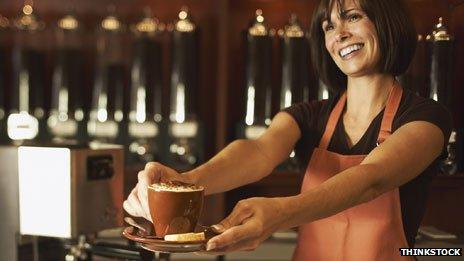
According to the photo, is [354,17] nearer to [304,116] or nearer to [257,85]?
[304,116]

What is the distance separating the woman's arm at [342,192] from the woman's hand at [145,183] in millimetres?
202

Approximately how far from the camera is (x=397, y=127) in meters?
1.22

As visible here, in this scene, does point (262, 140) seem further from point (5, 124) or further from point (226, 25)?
point (5, 124)

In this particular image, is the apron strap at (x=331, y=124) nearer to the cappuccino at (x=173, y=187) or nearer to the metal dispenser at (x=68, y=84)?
the cappuccino at (x=173, y=187)

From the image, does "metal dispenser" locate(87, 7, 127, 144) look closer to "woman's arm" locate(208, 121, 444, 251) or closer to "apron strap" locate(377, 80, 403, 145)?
"apron strap" locate(377, 80, 403, 145)

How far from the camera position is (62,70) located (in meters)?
2.55

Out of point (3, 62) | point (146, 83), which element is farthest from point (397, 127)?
point (3, 62)

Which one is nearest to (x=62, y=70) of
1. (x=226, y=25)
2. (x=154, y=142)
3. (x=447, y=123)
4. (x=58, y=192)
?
(x=154, y=142)

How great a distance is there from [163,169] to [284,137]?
33 centimetres

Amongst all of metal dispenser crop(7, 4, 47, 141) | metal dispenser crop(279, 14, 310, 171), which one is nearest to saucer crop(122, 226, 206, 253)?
metal dispenser crop(279, 14, 310, 171)

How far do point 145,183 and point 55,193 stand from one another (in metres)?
0.42

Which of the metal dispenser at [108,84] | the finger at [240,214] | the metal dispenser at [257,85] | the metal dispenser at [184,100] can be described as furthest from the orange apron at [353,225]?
the metal dispenser at [108,84]

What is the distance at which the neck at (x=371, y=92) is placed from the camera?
1299mm

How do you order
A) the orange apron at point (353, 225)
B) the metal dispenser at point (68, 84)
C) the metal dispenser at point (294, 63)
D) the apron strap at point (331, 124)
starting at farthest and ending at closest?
1. the metal dispenser at point (68, 84)
2. the metal dispenser at point (294, 63)
3. the apron strap at point (331, 124)
4. the orange apron at point (353, 225)
